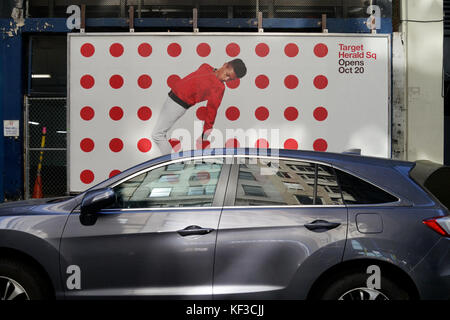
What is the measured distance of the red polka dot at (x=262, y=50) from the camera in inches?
358

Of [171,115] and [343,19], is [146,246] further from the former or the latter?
[343,19]

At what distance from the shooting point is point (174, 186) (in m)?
3.72

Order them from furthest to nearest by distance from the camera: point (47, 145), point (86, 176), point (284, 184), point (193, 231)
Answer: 1. point (47, 145)
2. point (86, 176)
3. point (284, 184)
4. point (193, 231)

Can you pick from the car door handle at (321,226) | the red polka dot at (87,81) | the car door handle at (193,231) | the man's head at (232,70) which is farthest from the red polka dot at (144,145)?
the car door handle at (321,226)

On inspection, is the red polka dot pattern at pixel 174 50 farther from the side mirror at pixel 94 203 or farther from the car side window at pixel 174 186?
the side mirror at pixel 94 203

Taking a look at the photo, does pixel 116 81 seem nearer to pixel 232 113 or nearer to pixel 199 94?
pixel 199 94

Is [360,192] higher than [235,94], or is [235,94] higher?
[235,94]

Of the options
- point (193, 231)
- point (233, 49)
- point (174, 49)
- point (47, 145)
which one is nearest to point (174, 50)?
point (174, 49)

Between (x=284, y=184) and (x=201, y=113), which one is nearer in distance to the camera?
(x=284, y=184)

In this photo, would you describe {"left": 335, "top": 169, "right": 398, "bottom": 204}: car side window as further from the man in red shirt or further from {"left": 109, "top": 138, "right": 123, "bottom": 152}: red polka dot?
{"left": 109, "top": 138, "right": 123, "bottom": 152}: red polka dot

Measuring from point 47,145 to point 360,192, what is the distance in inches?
311

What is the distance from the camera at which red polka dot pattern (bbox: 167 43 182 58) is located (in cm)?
908

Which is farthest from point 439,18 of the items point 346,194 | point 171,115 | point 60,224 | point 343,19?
Result: point 60,224

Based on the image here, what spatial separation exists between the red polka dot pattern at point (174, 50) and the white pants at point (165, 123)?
97 cm
